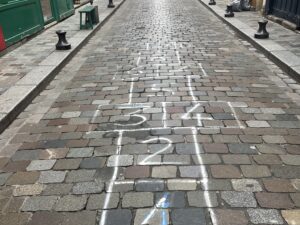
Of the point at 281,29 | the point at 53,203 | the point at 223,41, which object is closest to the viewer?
the point at 53,203

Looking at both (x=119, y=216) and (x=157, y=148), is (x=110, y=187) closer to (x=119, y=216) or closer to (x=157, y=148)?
(x=119, y=216)

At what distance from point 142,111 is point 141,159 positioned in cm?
142

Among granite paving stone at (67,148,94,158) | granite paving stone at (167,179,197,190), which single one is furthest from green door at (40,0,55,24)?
granite paving stone at (167,179,197,190)

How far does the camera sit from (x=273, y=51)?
8156 millimetres

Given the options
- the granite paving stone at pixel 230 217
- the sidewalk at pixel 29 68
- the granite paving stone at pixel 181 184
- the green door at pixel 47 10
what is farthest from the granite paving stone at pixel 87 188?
the green door at pixel 47 10

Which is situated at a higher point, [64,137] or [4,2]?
[4,2]

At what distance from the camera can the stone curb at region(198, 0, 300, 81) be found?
6.93 meters

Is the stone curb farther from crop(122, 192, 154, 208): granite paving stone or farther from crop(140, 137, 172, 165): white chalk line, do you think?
crop(122, 192, 154, 208): granite paving stone

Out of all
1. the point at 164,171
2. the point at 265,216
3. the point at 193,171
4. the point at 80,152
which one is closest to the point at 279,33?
the point at 193,171

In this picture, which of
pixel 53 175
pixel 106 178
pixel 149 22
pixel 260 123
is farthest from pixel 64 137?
pixel 149 22

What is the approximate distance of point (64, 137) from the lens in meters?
4.59

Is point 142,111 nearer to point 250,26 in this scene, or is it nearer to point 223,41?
point 223,41

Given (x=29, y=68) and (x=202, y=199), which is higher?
(x=202, y=199)

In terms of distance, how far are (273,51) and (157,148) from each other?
5.28 meters
